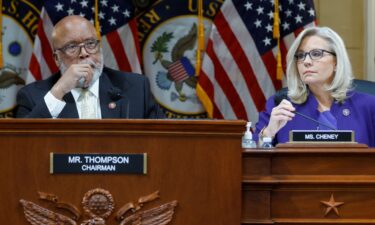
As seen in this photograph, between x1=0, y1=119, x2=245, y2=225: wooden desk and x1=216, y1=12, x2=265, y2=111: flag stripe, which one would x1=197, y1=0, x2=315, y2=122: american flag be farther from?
x1=0, y1=119, x2=245, y2=225: wooden desk

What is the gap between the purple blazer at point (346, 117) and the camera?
406 centimetres

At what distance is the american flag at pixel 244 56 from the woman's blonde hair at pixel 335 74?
1436 millimetres

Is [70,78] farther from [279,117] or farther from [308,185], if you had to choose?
[308,185]

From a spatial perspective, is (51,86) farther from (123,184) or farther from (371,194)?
(371,194)

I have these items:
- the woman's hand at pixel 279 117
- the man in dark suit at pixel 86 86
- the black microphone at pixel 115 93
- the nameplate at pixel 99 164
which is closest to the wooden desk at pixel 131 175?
the nameplate at pixel 99 164

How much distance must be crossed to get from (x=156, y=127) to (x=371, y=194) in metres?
0.82

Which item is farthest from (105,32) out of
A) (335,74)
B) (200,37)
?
(335,74)

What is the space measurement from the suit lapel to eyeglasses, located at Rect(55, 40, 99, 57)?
6.2 inches

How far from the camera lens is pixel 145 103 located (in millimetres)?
4301

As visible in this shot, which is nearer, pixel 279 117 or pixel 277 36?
pixel 279 117

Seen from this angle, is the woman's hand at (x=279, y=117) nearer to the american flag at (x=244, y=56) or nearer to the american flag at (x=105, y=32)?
the american flag at (x=244, y=56)

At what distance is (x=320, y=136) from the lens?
10.2ft

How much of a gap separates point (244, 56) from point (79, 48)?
5.53 ft

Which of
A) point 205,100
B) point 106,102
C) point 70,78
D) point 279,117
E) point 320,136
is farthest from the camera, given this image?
point 205,100
